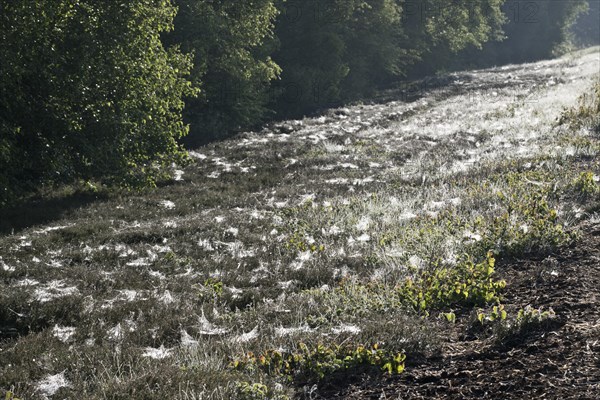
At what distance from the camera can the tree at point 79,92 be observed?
1377cm

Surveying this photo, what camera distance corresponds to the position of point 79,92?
14930mm

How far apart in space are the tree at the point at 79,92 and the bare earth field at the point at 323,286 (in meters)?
1.55

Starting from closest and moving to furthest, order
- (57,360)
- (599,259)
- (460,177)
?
(57,360) < (599,259) < (460,177)

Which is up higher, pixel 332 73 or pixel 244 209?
pixel 332 73

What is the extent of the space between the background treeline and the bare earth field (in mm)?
1990

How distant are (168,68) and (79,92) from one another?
3.97 meters

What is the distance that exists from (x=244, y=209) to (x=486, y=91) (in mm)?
32592

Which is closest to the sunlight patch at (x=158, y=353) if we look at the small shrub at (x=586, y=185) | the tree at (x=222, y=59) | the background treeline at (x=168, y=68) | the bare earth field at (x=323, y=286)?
the bare earth field at (x=323, y=286)

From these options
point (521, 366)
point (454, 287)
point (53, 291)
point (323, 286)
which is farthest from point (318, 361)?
point (53, 291)

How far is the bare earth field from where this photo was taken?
497 centimetres

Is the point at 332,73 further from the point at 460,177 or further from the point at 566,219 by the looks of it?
the point at 566,219

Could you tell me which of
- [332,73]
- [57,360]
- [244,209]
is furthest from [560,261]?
[332,73]

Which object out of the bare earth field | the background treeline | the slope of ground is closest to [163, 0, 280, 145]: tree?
the background treeline

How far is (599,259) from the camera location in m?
7.16
